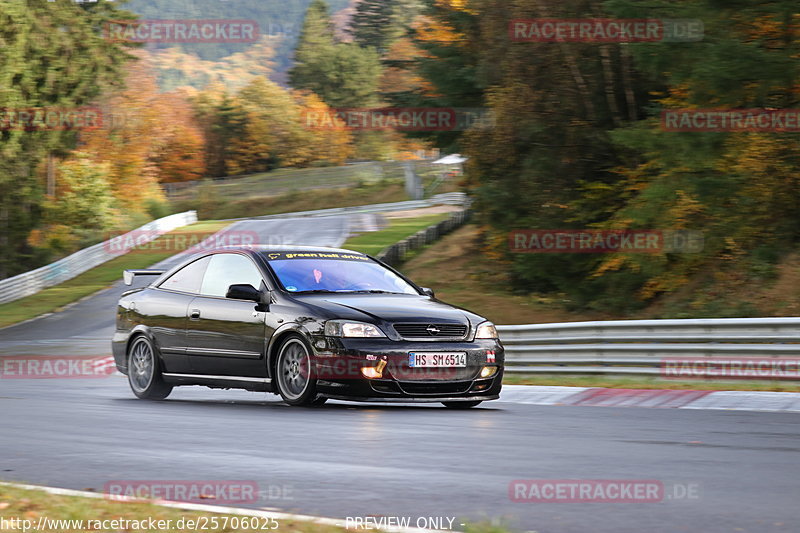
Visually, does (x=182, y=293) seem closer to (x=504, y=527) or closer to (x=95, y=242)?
(x=504, y=527)

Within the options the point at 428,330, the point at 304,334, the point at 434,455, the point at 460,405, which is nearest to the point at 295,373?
the point at 304,334

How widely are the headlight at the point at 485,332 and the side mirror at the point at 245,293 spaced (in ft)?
7.16

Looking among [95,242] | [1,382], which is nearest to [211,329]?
[1,382]

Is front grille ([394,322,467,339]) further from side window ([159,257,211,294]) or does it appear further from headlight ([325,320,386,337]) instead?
side window ([159,257,211,294])

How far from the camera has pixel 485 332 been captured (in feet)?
39.2

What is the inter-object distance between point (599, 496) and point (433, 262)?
36434mm

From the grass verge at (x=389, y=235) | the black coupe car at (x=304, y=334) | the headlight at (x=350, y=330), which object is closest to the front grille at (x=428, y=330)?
the black coupe car at (x=304, y=334)

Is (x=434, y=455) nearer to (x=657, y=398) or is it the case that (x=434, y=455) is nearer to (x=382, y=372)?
(x=382, y=372)

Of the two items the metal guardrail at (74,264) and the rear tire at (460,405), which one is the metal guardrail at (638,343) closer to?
the rear tire at (460,405)

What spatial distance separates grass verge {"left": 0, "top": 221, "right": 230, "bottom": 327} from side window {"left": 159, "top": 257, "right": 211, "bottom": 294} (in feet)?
75.9

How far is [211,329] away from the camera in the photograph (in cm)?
1259

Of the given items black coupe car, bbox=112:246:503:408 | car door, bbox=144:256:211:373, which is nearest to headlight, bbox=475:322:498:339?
black coupe car, bbox=112:246:503:408

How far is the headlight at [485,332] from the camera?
1187 cm

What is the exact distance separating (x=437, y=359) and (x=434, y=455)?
11.5 ft
